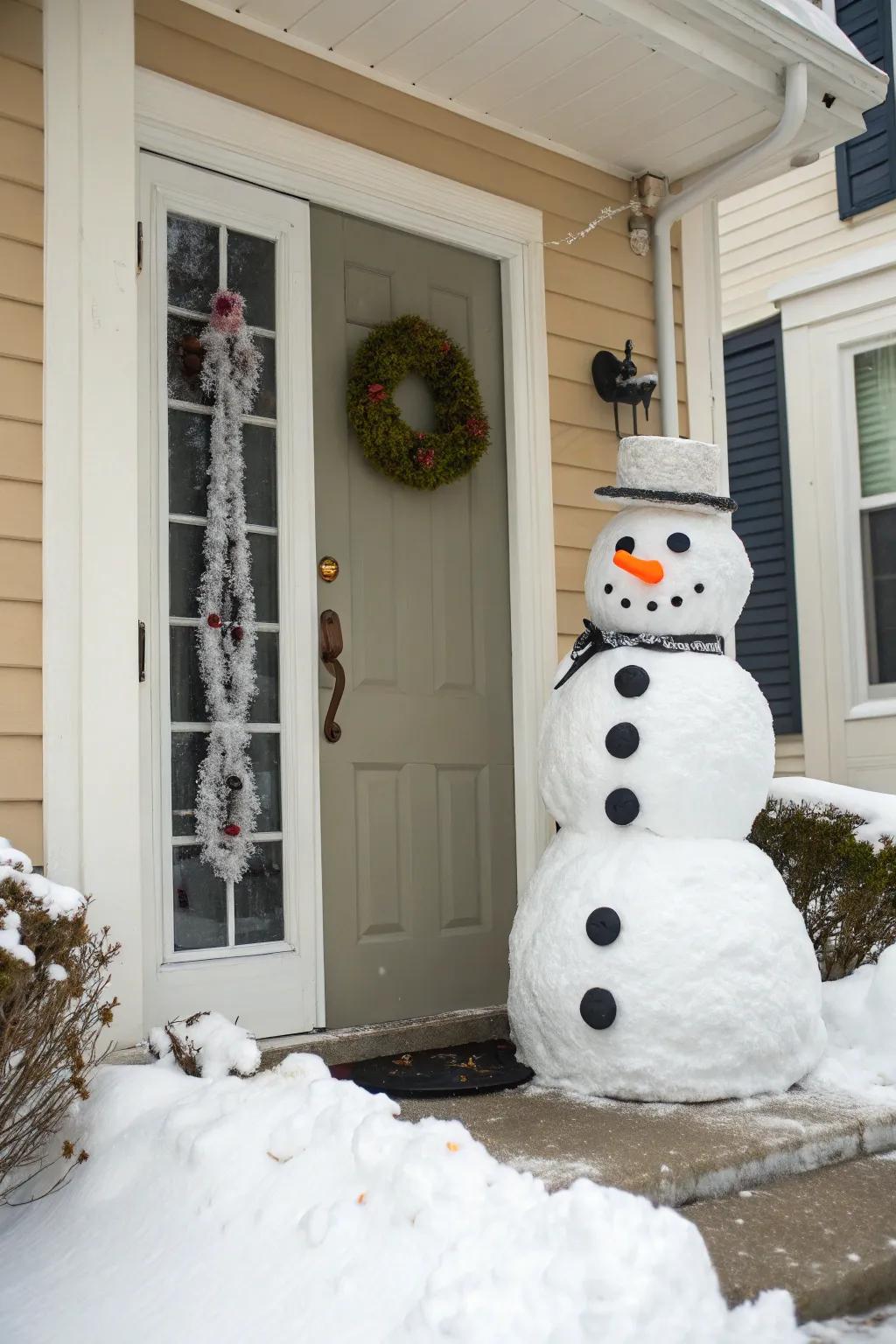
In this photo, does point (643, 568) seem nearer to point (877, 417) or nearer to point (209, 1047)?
point (209, 1047)

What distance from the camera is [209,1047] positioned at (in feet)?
9.73

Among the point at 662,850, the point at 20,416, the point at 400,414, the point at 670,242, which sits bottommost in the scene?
the point at 662,850

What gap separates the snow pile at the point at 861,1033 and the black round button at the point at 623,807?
846 mm

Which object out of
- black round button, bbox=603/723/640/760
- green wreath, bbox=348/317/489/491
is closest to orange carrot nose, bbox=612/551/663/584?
black round button, bbox=603/723/640/760

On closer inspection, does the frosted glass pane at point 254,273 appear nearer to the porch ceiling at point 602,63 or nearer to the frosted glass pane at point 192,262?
the frosted glass pane at point 192,262

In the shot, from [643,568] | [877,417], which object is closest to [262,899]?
[643,568]

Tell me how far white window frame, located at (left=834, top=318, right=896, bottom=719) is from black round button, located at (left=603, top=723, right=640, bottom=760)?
3.50 m

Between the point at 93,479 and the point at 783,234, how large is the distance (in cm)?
524

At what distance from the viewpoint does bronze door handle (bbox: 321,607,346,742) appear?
12.0 feet

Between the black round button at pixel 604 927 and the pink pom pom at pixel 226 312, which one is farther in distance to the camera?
the pink pom pom at pixel 226 312

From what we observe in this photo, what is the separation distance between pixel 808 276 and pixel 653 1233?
224 inches

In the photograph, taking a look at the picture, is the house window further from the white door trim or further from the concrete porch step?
the concrete porch step

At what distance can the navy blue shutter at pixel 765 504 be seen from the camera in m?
7.03

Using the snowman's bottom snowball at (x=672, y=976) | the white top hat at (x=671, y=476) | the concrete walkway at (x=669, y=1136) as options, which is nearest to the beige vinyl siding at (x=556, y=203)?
the white top hat at (x=671, y=476)
